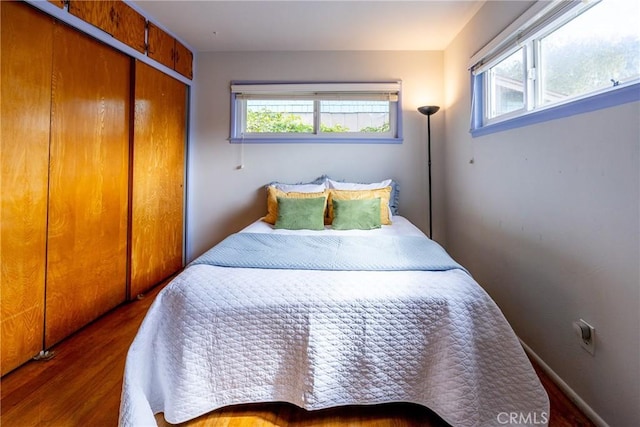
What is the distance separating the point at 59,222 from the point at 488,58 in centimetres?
307

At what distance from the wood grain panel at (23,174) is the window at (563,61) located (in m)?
2.72

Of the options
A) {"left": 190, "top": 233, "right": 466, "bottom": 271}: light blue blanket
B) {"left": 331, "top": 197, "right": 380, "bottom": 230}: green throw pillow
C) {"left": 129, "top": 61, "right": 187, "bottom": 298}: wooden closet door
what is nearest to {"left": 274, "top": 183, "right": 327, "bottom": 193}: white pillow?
{"left": 331, "top": 197, "right": 380, "bottom": 230}: green throw pillow

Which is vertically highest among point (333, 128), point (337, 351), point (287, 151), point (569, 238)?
point (333, 128)

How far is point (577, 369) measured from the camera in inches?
50.8

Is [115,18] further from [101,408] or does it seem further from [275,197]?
[101,408]

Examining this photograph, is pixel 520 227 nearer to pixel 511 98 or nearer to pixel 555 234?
pixel 555 234

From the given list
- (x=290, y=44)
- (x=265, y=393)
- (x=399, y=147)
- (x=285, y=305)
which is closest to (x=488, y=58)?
(x=399, y=147)

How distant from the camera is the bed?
1.08m

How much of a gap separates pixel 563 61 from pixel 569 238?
92cm

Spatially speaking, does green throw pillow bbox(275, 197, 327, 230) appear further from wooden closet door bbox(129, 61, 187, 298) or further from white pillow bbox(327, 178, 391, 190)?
wooden closet door bbox(129, 61, 187, 298)

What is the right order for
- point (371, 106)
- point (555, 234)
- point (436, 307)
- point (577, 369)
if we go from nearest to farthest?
1. point (436, 307)
2. point (577, 369)
3. point (555, 234)
4. point (371, 106)

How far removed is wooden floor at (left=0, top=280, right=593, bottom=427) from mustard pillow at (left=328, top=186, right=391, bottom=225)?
1470 millimetres

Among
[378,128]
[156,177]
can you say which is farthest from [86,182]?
[378,128]

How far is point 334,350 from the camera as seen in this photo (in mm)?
1119
